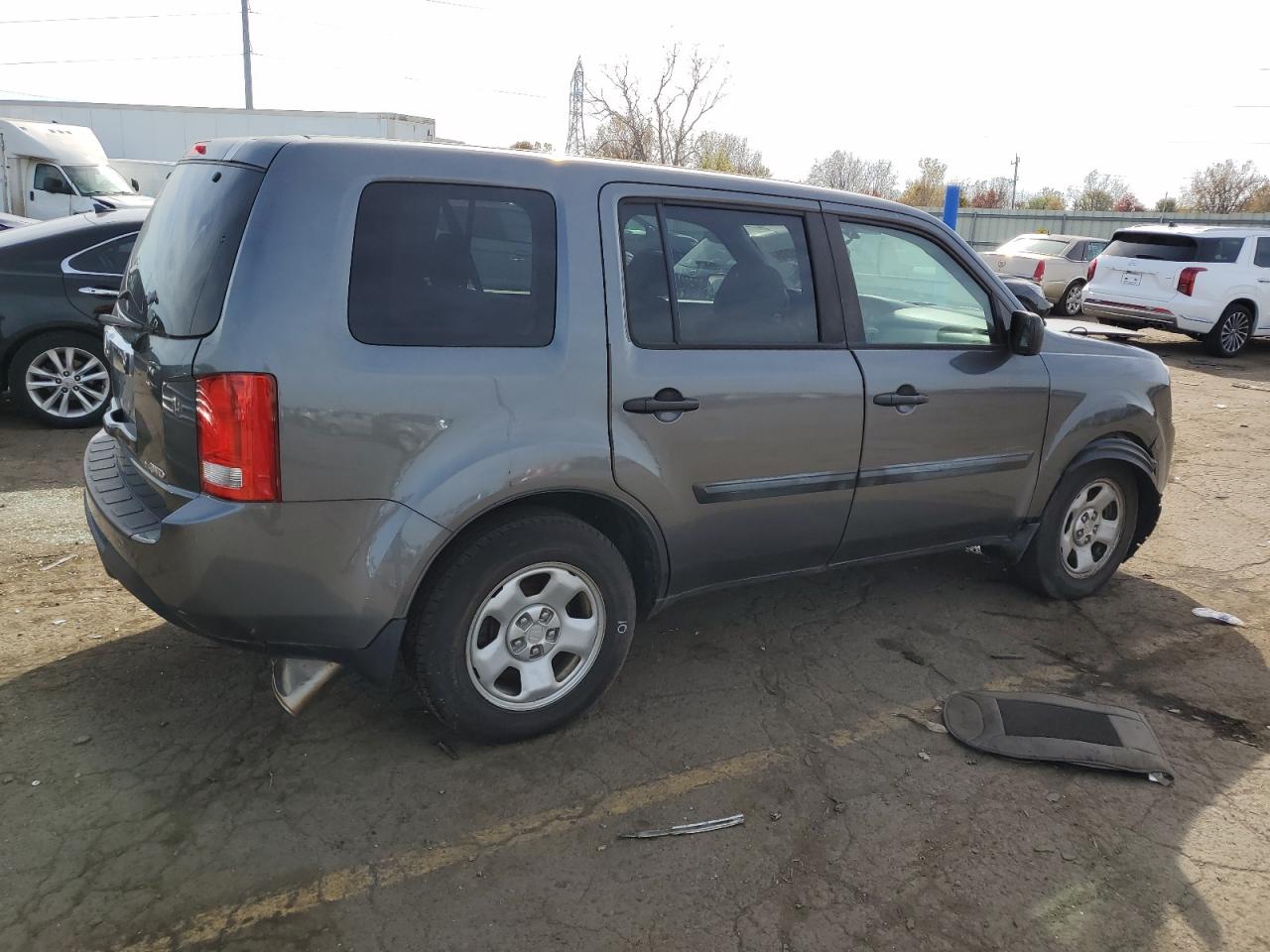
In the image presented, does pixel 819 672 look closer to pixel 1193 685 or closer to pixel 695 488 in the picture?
pixel 695 488

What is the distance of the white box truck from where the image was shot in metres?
19.1

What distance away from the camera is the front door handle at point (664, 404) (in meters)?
3.18

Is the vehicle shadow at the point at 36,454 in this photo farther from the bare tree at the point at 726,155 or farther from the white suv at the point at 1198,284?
the bare tree at the point at 726,155

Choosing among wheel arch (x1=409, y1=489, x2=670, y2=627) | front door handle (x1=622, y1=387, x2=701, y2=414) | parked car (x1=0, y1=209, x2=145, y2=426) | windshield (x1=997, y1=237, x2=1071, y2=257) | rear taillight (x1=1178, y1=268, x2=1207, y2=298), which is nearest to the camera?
wheel arch (x1=409, y1=489, x2=670, y2=627)

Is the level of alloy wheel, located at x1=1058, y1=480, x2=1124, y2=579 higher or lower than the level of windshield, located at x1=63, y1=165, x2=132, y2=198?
lower

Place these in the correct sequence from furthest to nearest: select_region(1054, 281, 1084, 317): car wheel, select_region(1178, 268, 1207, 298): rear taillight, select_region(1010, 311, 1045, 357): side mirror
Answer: select_region(1054, 281, 1084, 317): car wheel, select_region(1178, 268, 1207, 298): rear taillight, select_region(1010, 311, 1045, 357): side mirror

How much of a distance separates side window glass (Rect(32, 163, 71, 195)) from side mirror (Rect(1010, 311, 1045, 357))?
2067 cm

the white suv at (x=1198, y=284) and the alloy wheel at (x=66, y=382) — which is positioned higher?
Answer: the white suv at (x=1198, y=284)

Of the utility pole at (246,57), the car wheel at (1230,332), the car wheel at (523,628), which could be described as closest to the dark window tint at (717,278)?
the car wheel at (523,628)

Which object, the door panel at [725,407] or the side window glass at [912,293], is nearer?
the door panel at [725,407]

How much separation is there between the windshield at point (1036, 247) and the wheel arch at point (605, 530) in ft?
56.1

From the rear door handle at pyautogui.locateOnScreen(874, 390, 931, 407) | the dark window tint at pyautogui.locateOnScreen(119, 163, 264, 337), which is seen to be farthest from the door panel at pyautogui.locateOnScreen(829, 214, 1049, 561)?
the dark window tint at pyautogui.locateOnScreen(119, 163, 264, 337)

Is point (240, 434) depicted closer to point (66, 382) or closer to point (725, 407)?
point (725, 407)

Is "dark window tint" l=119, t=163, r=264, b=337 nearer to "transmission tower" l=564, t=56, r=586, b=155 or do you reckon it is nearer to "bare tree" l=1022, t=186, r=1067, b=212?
"transmission tower" l=564, t=56, r=586, b=155
